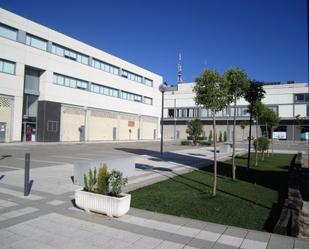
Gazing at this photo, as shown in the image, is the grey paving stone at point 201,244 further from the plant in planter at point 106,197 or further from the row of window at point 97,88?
the row of window at point 97,88

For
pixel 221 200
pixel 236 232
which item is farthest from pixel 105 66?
pixel 236 232

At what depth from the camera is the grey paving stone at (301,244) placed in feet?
16.3

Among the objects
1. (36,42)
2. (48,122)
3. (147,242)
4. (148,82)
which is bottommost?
(147,242)

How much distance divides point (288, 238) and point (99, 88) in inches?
1730

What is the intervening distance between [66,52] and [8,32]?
28.7 feet

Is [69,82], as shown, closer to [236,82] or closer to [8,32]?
[8,32]

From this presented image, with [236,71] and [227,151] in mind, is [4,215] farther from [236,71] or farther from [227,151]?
[227,151]

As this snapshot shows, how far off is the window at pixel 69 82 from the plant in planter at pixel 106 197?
3474 cm

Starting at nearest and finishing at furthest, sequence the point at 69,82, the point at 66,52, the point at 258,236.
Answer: the point at 258,236 < the point at 66,52 < the point at 69,82

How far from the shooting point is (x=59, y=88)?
39.2 metres

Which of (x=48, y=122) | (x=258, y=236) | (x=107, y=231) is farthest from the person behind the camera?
(x=48, y=122)

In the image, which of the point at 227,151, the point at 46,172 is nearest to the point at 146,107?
the point at 227,151

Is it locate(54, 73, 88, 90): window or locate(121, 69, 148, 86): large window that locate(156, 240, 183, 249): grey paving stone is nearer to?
locate(54, 73, 88, 90): window

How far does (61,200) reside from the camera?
7.87 meters
